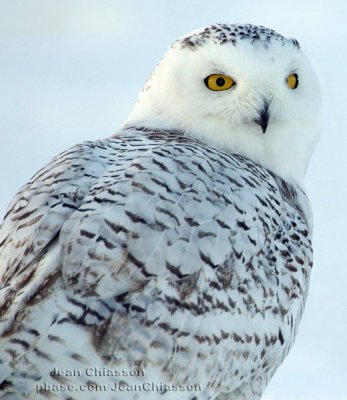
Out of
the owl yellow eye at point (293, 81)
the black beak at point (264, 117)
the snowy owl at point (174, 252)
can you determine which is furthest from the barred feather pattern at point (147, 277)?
the owl yellow eye at point (293, 81)

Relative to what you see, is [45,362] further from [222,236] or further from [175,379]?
[222,236]

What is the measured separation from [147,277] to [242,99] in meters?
1.35

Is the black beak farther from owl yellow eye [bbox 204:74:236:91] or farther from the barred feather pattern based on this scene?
the barred feather pattern

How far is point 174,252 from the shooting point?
5012 mm

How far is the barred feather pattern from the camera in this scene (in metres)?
4.77

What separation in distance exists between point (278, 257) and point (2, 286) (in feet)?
4.22

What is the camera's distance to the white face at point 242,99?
5879mm

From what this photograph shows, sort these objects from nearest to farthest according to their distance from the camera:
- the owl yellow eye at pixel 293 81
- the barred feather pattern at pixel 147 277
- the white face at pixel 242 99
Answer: the barred feather pattern at pixel 147 277 < the white face at pixel 242 99 < the owl yellow eye at pixel 293 81

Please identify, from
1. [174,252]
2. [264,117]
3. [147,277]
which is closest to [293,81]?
[264,117]

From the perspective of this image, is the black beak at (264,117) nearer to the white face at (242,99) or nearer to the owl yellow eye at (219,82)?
the white face at (242,99)

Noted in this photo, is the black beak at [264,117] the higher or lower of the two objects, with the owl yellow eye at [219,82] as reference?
lower

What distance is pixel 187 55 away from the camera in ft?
19.8

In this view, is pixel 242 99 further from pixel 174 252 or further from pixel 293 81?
pixel 174 252

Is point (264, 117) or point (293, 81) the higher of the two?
point (293, 81)
